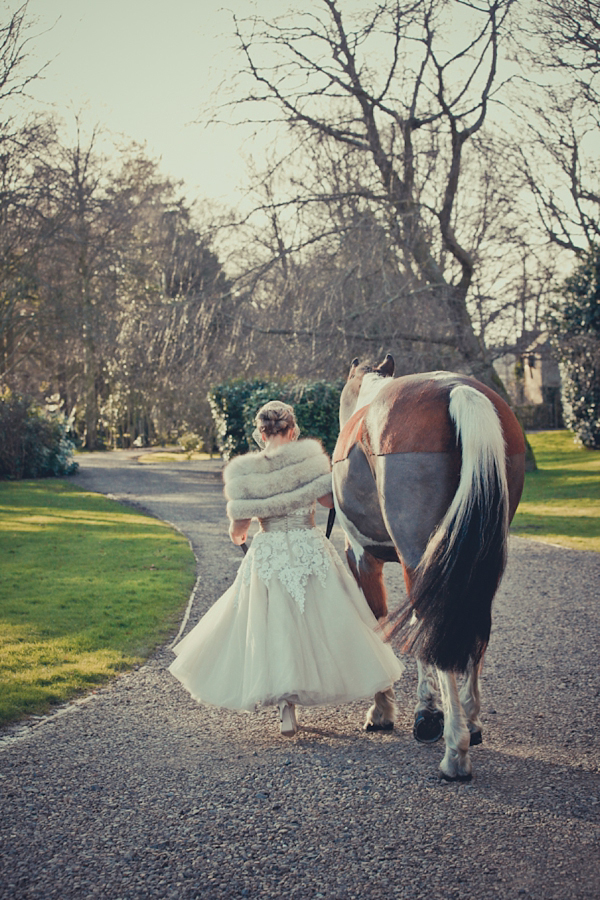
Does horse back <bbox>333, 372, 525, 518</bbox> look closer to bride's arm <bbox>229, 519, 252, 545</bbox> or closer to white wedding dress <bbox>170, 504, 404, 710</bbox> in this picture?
white wedding dress <bbox>170, 504, 404, 710</bbox>

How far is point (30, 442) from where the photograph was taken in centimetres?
1806

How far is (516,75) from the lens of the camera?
1281cm

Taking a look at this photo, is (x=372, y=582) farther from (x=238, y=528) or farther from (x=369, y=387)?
(x=369, y=387)

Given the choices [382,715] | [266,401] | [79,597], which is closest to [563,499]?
[266,401]

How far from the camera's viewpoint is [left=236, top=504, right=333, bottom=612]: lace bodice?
3.71 metres

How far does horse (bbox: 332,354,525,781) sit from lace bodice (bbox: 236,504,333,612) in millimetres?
412

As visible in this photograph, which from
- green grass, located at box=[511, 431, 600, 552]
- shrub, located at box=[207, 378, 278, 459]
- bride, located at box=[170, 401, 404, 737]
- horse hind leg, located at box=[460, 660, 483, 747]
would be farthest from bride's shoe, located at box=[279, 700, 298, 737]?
shrub, located at box=[207, 378, 278, 459]

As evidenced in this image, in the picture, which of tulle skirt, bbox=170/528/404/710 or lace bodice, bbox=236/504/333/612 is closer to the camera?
tulle skirt, bbox=170/528/404/710

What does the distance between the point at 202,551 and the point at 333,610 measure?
5.89 metres

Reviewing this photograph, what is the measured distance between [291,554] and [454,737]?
47.6 inches

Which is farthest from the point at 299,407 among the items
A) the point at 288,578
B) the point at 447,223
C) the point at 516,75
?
the point at 288,578

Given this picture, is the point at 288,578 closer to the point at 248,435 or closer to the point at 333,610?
the point at 333,610

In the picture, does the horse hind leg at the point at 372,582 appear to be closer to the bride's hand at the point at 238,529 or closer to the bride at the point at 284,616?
the bride at the point at 284,616

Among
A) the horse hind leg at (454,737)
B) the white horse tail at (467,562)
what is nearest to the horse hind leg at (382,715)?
the horse hind leg at (454,737)
